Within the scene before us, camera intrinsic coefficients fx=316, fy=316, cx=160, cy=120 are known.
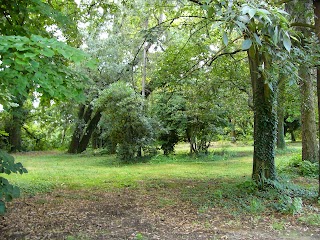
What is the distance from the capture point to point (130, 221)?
5363 millimetres

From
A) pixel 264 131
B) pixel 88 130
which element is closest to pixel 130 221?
pixel 264 131

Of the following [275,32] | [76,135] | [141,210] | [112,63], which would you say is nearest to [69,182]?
[141,210]

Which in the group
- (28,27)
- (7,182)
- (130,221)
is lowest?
(130,221)

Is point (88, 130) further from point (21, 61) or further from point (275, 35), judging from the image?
point (275, 35)

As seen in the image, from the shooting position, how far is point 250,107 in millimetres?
16094

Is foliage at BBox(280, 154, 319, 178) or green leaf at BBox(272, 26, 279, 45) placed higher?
green leaf at BBox(272, 26, 279, 45)

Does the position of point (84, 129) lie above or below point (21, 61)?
below

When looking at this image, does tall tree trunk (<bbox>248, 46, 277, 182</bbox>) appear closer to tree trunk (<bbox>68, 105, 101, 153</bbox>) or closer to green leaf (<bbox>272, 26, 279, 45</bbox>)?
green leaf (<bbox>272, 26, 279, 45</bbox>)

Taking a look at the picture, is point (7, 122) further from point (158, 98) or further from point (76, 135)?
point (158, 98)

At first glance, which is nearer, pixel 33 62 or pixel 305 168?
pixel 33 62

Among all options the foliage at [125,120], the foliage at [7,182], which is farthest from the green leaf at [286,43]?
the foliage at [125,120]

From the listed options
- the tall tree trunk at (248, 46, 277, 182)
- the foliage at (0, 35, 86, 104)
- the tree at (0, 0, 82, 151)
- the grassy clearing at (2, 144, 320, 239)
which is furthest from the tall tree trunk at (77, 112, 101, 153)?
the foliage at (0, 35, 86, 104)

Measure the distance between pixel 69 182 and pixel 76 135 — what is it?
11.8 m

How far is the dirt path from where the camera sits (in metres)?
4.68
